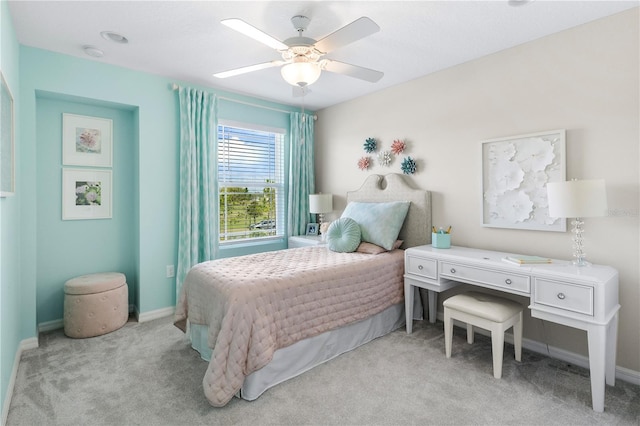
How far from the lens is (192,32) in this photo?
2.42 meters

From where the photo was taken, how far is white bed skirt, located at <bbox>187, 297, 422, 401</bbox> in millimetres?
2047

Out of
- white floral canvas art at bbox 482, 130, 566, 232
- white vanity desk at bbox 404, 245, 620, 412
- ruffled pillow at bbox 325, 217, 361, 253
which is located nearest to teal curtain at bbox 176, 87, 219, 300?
ruffled pillow at bbox 325, 217, 361, 253

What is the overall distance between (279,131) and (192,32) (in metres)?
1.98

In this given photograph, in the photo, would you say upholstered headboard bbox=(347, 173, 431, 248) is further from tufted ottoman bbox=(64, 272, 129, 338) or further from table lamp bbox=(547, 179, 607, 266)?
tufted ottoman bbox=(64, 272, 129, 338)

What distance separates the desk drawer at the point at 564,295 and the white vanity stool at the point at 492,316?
0.79ft

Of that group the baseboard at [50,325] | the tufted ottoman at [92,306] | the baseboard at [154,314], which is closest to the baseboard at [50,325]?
the baseboard at [50,325]

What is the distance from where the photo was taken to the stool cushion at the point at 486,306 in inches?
86.6

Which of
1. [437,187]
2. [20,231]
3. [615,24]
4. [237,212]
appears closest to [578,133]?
[615,24]

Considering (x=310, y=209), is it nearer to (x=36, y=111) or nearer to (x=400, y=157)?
(x=400, y=157)

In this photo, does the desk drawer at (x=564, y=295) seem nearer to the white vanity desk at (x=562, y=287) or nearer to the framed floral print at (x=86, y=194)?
the white vanity desk at (x=562, y=287)

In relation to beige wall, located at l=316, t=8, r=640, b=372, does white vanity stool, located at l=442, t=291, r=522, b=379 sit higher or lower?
lower

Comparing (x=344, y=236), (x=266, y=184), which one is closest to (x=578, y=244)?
(x=344, y=236)

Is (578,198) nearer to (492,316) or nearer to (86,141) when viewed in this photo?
(492,316)

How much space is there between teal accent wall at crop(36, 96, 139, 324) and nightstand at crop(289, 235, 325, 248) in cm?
178
